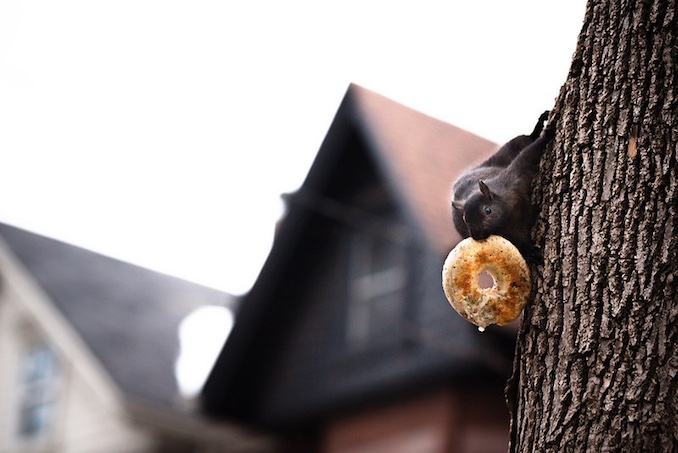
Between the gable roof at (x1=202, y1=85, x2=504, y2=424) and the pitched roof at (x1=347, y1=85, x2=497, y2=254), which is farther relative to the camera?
the gable roof at (x1=202, y1=85, x2=504, y2=424)

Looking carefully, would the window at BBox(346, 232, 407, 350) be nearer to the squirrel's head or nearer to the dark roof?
the dark roof

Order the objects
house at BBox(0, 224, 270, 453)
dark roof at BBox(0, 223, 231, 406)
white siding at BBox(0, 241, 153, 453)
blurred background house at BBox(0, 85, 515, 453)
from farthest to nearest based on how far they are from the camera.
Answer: dark roof at BBox(0, 223, 231, 406), white siding at BBox(0, 241, 153, 453), house at BBox(0, 224, 270, 453), blurred background house at BBox(0, 85, 515, 453)

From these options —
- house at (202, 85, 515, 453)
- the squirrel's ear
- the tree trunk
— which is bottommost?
the tree trunk

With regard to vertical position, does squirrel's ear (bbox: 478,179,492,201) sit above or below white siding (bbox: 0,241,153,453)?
below

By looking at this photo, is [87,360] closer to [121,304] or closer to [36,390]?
[36,390]

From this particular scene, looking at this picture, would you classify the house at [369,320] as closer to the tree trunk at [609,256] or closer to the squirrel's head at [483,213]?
the squirrel's head at [483,213]

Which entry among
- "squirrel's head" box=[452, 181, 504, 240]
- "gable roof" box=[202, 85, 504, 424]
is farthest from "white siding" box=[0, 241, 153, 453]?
"squirrel's head" box=[452, 181, 504, 240]

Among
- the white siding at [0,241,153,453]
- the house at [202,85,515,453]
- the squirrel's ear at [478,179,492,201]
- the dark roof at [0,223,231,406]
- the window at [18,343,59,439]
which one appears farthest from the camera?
the window at [18,343,59,439]
